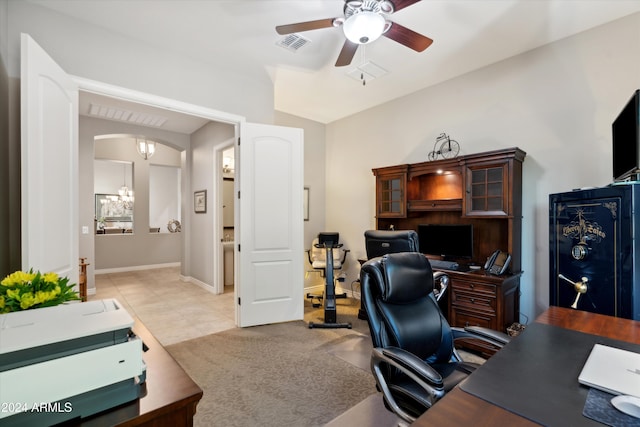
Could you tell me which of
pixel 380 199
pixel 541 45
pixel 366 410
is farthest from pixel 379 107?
pixel 366 410

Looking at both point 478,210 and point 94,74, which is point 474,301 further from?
point 94,74

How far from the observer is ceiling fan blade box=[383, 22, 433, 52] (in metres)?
2.17

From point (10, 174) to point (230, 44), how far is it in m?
2.15

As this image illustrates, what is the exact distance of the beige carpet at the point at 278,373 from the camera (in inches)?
81.5

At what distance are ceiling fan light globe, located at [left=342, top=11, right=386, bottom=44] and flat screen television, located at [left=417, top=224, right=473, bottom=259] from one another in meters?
2.40

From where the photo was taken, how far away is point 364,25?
195cm

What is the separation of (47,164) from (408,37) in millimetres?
2680

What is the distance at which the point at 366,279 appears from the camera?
5.65 feet

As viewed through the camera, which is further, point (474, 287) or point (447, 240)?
point (447, 240)

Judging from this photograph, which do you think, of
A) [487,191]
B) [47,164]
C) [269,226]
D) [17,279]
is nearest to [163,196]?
[269,226]

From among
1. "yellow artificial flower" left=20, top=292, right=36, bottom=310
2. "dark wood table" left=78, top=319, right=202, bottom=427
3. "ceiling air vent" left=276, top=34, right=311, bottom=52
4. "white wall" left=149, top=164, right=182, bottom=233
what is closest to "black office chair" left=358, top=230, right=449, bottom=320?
"dark wood table" left=78, top=319, right=202, bottom=427

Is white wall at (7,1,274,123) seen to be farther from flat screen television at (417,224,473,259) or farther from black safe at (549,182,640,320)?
black safe at (549,182,640,320)

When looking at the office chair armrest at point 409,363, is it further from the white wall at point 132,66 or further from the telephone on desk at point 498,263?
the white wall at point 132,66

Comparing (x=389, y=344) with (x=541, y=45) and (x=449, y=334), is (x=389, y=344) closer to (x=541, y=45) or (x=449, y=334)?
(x=449, y=334)
